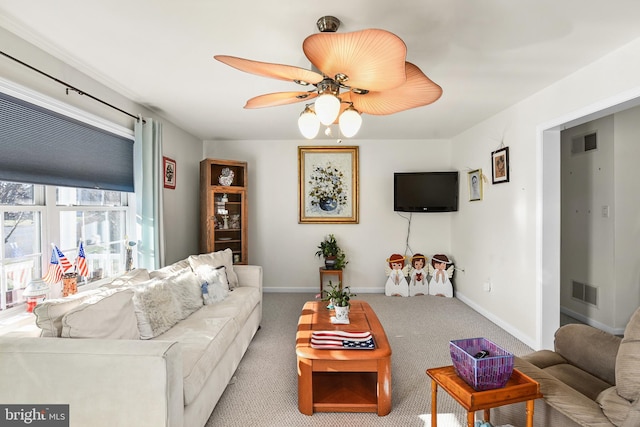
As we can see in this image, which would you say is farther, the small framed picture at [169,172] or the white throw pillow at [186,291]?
the small framed picture at [169,172]

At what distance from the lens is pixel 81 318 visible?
165 centimetres

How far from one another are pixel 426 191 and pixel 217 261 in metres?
3.08

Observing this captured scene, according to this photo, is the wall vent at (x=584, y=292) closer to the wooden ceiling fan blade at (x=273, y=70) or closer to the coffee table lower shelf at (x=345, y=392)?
the coffee table lower shelf at (x=345, y=392)

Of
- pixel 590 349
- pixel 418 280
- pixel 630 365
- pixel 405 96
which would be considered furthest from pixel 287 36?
pixel 418 280

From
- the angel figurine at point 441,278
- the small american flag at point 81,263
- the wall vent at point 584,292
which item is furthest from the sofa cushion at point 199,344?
the wall vent at point 584,292

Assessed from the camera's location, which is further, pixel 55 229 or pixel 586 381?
pixel 55 229

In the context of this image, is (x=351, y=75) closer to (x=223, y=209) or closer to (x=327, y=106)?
(x=327, y=106)

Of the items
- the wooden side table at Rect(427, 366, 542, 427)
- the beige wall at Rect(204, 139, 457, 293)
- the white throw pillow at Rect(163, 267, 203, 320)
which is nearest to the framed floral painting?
the beige wall at Rect(204, 139, 457, 293)

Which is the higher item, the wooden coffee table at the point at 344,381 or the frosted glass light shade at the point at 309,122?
the frosted glass light shade at the point at 309,122

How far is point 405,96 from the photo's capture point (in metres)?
1.86

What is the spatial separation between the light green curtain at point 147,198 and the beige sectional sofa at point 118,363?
85 centimetres

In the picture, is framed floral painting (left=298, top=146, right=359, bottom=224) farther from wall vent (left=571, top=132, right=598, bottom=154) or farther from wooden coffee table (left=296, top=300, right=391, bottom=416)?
wooden coffee table (left=296, top=300, right=391, bottom=416)

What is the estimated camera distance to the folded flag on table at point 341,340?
2.15 m

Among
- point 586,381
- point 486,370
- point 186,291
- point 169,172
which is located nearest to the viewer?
point 486,370
